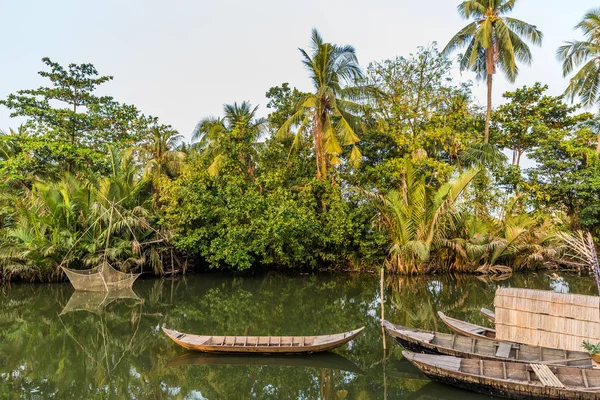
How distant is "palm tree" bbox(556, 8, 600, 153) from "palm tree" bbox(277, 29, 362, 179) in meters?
9.75

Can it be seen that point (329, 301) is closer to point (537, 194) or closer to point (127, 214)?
point (127, 214)

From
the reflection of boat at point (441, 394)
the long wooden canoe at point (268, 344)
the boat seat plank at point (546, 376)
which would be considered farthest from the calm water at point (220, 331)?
the boat seat plank at point (546, 376)

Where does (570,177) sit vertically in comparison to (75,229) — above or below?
above

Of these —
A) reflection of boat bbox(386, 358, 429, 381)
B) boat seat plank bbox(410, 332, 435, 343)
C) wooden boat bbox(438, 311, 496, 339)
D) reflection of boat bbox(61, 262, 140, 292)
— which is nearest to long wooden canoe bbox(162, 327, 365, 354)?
reflection of boat bbox(386, 358, 429, 381)

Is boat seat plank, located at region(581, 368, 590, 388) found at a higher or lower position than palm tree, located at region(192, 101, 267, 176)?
lower

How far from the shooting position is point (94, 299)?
535 inches

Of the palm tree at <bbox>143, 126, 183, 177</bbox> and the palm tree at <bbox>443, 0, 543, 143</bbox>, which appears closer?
the palm tree at <bbox>443, 0, 543, 143</bbox>

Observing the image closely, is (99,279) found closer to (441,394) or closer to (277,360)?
(277,360)

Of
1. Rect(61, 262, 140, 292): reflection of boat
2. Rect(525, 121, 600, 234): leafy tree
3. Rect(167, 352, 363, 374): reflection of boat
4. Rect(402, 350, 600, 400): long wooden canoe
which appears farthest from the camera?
Rect(525, 121, 600, 234): leafy tree

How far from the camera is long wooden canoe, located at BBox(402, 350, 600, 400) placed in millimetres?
5176

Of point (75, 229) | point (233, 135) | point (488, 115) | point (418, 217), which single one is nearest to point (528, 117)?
point (488, 115)

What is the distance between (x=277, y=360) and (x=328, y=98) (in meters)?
12.9

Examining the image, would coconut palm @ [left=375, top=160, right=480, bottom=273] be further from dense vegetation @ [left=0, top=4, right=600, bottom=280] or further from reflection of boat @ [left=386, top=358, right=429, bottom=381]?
reflection of boat @ [left=386, top=358, right=429, bottom=381]

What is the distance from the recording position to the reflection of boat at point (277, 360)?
709cm
